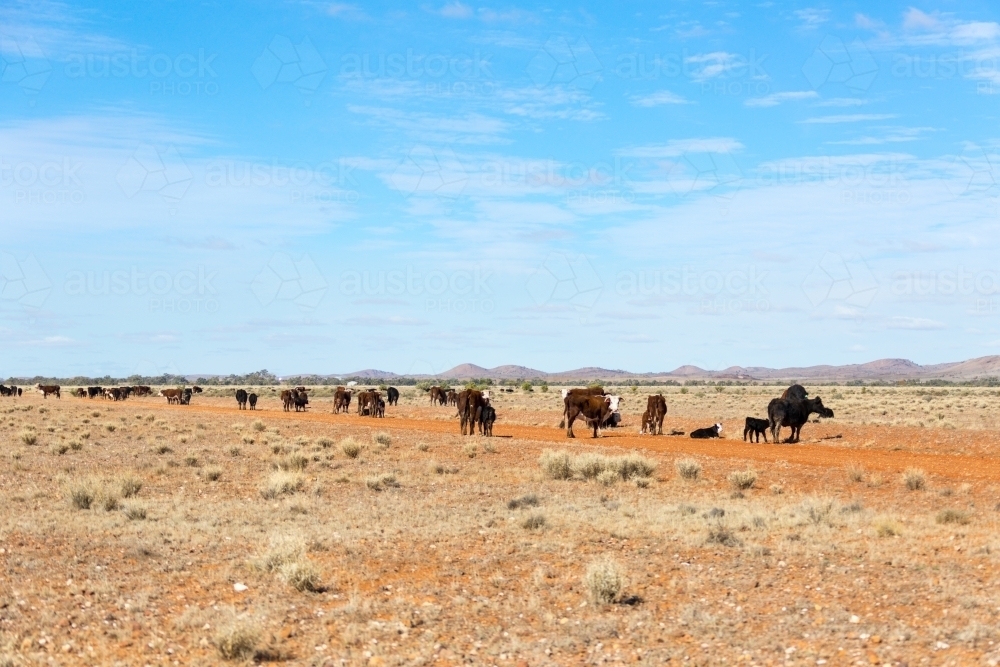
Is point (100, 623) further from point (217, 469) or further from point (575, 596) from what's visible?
point (217, 469)

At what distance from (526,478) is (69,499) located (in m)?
9.84

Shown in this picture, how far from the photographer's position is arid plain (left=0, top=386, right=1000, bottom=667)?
29.9ft

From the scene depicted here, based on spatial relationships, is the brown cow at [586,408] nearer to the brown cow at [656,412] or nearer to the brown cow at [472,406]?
the brown cow at [656,412]

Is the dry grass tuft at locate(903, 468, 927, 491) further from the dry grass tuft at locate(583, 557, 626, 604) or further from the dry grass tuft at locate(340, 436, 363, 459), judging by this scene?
the dry grass tuft at locate(340, 436, 363, 459)

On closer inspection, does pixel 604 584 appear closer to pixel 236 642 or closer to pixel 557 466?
pixel 236 642

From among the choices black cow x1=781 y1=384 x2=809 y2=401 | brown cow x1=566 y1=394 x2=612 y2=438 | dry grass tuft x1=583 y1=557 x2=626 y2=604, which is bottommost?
dry grass tuft x1=583 y1=557 x2=626 y2=604

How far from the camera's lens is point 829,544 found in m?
12.7

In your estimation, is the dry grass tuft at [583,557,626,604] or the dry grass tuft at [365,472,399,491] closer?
the dry grass tuft at [583,557,626,604]

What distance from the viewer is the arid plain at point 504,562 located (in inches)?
358

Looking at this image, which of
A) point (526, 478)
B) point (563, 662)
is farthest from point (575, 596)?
point (526, 478)

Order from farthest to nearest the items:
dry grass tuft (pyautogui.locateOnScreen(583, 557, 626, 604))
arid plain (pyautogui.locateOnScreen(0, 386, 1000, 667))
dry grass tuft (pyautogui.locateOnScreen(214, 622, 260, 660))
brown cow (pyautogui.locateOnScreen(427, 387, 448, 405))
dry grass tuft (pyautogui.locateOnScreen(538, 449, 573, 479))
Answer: brown cow (pyautogui.locateOnScreen(427, 387, 448, 405)) < dry grass tuft (pyautogui.locateOnScreen(538, 449, 573, 479)) < dry grass tuft (pyautogui.locateOnScreen(583, 557, 626, 604)) < arid plain (pyautogui.locateOnScreen(0, 386, 1000, 667)) < dry grass tuft (pyautogui.locateOnScreen(214, 622, 260, 660))

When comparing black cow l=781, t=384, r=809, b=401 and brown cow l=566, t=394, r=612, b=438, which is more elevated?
black cow l=781, t=384, r=809, b=401

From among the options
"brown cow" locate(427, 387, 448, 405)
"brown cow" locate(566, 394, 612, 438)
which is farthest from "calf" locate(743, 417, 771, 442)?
"brown cow" locate(427, 387, 448, 405)

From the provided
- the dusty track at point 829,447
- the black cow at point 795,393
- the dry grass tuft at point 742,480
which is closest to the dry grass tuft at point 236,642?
→ the dry grass tuft at point 742,480
